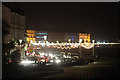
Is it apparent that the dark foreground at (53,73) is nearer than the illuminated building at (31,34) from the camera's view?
Yes

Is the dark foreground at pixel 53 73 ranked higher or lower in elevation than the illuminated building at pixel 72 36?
lower

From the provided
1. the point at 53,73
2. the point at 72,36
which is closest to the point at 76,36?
the point at 72,36

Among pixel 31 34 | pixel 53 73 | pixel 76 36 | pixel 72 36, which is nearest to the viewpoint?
pixel 53 73

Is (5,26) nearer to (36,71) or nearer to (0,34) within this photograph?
(0,34)

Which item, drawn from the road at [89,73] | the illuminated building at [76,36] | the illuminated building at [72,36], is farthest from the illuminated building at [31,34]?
the road at [89,73]

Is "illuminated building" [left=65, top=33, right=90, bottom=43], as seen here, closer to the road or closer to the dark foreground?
the road

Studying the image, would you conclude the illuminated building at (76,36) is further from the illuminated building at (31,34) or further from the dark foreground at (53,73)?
the dark foreground at (53,73)

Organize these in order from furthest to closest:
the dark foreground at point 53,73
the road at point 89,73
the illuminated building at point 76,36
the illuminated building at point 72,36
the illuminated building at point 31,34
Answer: the illuminated building at point 76,36 < the illuminated building at point 72,36 < the illuminated building at point 31,34 < the road at point 89,73 < the dark foreground at point 53,73

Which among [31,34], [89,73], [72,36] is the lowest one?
[89,73]

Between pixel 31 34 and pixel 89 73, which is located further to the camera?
pixel 31 34

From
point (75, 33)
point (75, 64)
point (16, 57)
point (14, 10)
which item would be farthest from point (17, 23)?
point (75, 33)

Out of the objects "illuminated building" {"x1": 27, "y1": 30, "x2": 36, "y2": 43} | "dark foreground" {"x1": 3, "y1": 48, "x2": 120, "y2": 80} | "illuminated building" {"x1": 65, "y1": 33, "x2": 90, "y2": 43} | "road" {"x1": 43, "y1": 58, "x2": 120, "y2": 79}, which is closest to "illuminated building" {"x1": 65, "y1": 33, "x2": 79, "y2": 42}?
"illuminated building" {"x1": 65, "y1": 33, "x2": 90, "y2": 43}

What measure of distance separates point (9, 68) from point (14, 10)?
1753 cm

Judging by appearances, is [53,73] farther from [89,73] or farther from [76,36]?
[76,36]
